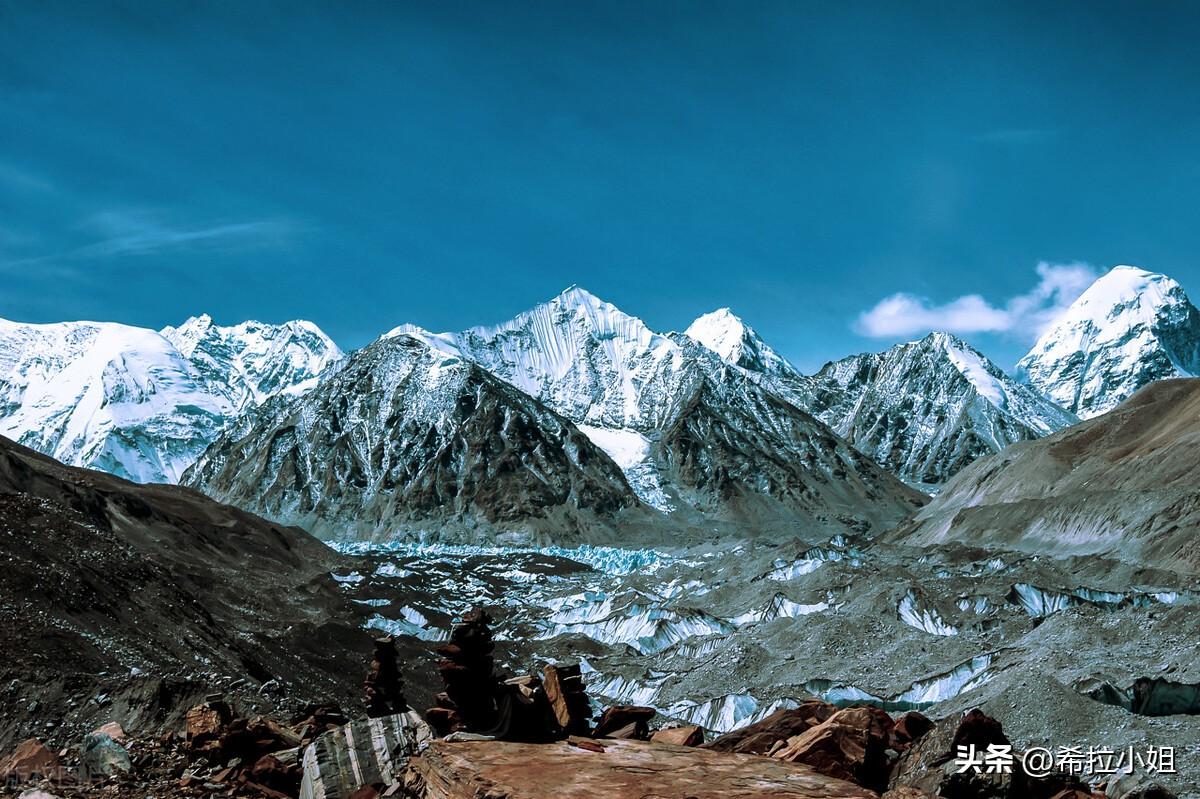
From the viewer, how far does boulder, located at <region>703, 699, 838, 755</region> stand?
13.3 metres

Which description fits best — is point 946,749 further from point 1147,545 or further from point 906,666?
point 1147,545

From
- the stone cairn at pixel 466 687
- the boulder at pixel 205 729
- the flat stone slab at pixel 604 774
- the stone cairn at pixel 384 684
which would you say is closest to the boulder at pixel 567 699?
the stone cairn at pixel 466 687

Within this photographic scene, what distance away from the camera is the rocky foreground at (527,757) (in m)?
9.28

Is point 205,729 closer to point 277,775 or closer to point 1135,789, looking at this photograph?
point 277,775

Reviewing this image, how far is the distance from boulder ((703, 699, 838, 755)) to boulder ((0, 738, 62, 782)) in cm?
935

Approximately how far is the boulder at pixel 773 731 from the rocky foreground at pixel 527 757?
3cm

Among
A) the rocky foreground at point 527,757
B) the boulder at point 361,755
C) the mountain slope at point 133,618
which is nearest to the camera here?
the rocky foreground at point 527,757

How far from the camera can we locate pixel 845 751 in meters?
12.2

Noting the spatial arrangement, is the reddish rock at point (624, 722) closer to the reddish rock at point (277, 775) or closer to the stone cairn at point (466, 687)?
the stone cairn at point (466, 687)

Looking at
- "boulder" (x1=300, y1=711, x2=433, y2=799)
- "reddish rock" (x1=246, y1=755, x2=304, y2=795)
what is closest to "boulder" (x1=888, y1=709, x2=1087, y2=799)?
"boulder" (x1=300, y1=711, x2=433, y2=799)

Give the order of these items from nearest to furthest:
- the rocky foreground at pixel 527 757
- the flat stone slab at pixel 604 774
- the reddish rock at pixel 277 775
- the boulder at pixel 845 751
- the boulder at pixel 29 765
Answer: the flat stone slab at pixel 604 774
the rocky foreground at pixel 527 757
the boulder at pixel 845 751
the reddish rock at pixel 277 775
the boulder at pixel 29 765

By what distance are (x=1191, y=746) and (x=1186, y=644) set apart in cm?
1706

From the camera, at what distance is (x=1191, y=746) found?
20.5 m

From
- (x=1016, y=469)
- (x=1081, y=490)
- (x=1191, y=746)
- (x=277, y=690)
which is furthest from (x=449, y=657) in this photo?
(x=1016, y=469)
